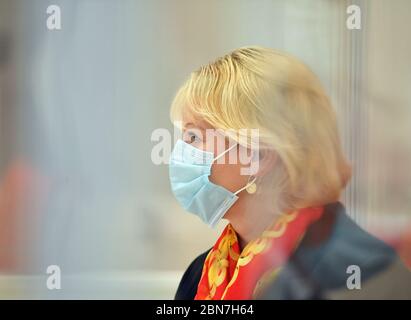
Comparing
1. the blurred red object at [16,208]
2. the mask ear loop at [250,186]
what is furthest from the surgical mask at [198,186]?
the blurred red object at [16,208]

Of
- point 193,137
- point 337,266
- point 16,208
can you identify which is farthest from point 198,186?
point 16,208

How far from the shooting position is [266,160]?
1959 mm

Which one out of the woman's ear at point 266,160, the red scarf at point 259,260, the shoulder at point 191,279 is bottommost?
the shoulder at point 191,279

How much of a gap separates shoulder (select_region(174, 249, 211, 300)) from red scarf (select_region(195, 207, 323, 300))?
11cm

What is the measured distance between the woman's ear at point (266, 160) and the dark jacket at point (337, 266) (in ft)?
0.82

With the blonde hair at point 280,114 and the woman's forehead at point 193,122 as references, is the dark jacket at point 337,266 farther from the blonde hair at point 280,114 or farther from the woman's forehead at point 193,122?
the woman's forehead at point 193,122

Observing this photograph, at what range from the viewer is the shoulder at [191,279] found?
214 cm

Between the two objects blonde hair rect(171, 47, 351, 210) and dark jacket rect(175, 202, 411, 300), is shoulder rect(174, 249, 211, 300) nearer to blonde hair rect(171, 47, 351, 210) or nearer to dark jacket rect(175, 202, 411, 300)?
dark jacket rect(175, 202, 411, 300)

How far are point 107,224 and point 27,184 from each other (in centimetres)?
35

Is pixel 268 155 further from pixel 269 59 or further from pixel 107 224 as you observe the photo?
pixel 107 224

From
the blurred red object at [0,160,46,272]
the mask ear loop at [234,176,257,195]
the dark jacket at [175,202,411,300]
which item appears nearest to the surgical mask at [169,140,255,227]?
the mask ear loop at [234,176,257,195]

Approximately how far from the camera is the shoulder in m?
2.14

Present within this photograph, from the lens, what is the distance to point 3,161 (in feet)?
7.25

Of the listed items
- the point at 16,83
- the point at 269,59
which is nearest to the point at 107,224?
the point at 16,83
